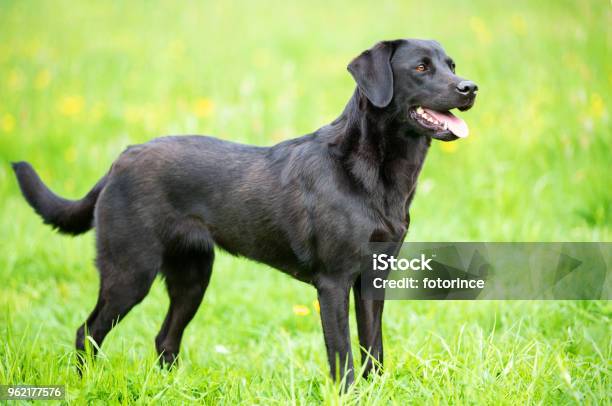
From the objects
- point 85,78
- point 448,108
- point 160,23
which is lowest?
point 448,108

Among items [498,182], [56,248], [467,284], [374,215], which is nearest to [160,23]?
[56,248]

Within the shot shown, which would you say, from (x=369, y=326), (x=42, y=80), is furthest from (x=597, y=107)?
(x=42, y=80)

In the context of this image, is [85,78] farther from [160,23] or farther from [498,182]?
[498,182]

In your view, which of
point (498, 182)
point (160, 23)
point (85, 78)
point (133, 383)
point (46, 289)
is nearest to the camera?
point (133, 383)

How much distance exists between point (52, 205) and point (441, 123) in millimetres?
2028

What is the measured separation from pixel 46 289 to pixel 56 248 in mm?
470

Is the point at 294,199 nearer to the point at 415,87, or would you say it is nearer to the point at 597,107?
the point at 415,87

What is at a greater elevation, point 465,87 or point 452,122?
point 465,87

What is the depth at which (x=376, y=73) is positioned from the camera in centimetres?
299

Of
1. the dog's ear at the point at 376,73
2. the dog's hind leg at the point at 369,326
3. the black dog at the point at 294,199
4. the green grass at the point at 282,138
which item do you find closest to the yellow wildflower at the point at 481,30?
the green grass at the point at 282,138

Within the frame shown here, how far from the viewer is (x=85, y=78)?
8164 mm

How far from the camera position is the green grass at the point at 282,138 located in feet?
9.57

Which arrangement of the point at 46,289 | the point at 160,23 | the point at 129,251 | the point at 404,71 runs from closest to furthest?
the point at 404,71, the point at 129,251, the point at 46,289, the point at 160,23

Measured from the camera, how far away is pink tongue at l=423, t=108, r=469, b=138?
2918 mm
